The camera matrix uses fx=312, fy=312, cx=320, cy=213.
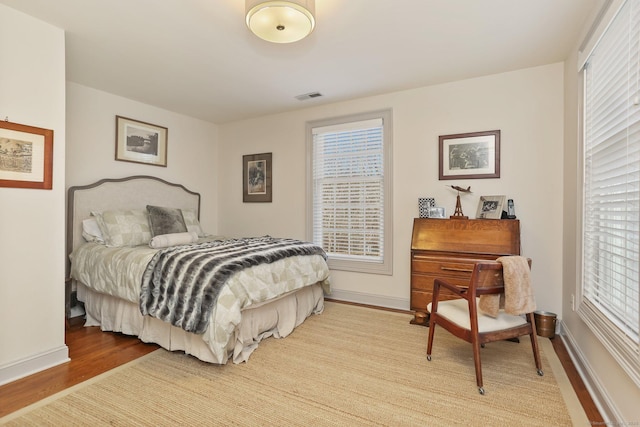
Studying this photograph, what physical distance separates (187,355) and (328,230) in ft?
7.31

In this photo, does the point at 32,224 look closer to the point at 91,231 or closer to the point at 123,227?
the point at 123,227

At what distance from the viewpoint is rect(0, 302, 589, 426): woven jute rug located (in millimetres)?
1707

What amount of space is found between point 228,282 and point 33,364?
1466 millimetres

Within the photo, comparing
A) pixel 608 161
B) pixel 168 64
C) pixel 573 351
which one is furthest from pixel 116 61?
pixel 573 351

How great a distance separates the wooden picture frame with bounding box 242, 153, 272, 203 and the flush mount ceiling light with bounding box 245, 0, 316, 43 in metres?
2.55

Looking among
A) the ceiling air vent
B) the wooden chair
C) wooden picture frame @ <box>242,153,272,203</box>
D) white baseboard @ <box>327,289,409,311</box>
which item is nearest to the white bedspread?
white baseboard @ <box>327,289,409,311</box>

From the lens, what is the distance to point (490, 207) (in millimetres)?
3047

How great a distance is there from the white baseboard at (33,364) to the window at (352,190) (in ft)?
8.76

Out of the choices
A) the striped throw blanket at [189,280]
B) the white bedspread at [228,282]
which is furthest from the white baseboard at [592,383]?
the striped throw blanket at [189,280]

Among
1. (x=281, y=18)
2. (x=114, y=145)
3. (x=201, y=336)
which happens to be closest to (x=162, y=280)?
(x=201, y=336)

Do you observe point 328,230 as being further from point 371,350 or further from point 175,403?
point 175,403

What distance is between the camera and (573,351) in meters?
2.38

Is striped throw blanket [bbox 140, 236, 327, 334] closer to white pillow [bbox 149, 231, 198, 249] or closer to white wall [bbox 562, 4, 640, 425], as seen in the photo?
white pillow [bbox 149, 231, 198, 249]

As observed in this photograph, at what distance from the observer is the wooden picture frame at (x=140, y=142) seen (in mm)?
3741
